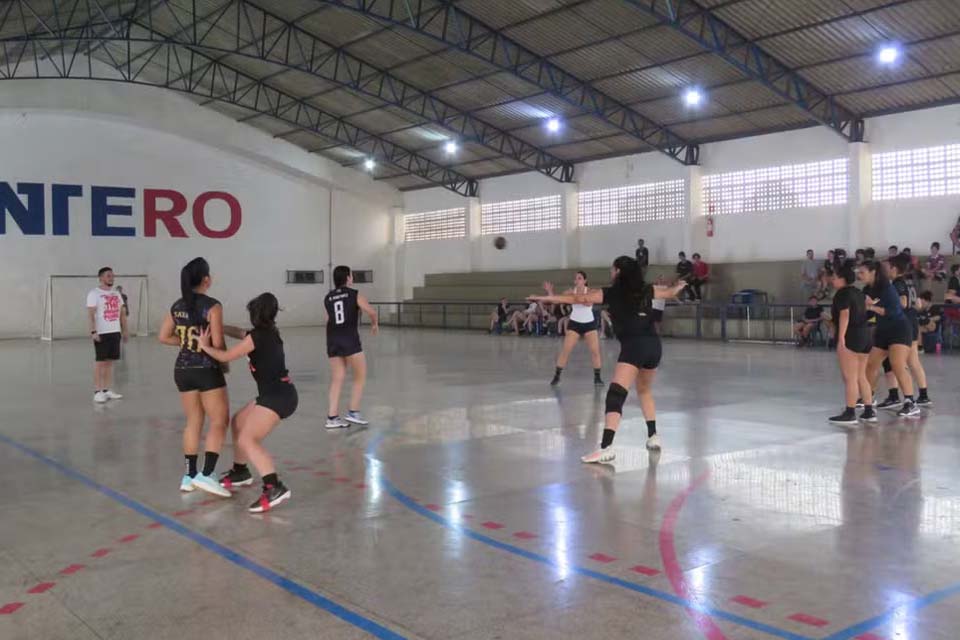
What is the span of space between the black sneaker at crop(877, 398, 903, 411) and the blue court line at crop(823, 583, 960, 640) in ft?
21.6

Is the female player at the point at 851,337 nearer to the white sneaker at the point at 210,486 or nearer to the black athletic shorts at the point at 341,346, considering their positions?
the black athletic shorts at the point at 341,346

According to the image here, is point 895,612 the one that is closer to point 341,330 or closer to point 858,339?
point 858,339

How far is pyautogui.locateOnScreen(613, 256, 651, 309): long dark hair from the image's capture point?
24.4 ft

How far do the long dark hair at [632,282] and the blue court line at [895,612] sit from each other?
143 inches

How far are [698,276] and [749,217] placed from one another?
2396mm

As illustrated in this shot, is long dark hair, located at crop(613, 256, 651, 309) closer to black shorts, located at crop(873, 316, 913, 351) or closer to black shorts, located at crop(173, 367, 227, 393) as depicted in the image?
black shorts, located at crop(173, 367, 227, 393)

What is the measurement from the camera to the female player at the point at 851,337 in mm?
9141

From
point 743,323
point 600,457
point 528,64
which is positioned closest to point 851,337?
point 600,457

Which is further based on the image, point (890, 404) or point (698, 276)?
point (698, 276)

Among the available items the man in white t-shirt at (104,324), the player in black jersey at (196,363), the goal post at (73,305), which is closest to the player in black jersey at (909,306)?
the player in black jersey at (196,363)

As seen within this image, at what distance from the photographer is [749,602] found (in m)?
4.18

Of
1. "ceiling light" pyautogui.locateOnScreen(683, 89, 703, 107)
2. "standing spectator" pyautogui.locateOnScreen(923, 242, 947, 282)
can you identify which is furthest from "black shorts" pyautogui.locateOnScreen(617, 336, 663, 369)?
"standing spectator" pyautogui.locateOnScreen(923, 242, 947, 282)

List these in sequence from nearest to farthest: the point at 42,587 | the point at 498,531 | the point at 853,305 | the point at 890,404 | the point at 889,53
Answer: the point at 42,587, the point at 498,531, the point at 853,305, the point at 890,404, the point at 889,53

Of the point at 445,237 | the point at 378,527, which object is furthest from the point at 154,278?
the point at 378,527
